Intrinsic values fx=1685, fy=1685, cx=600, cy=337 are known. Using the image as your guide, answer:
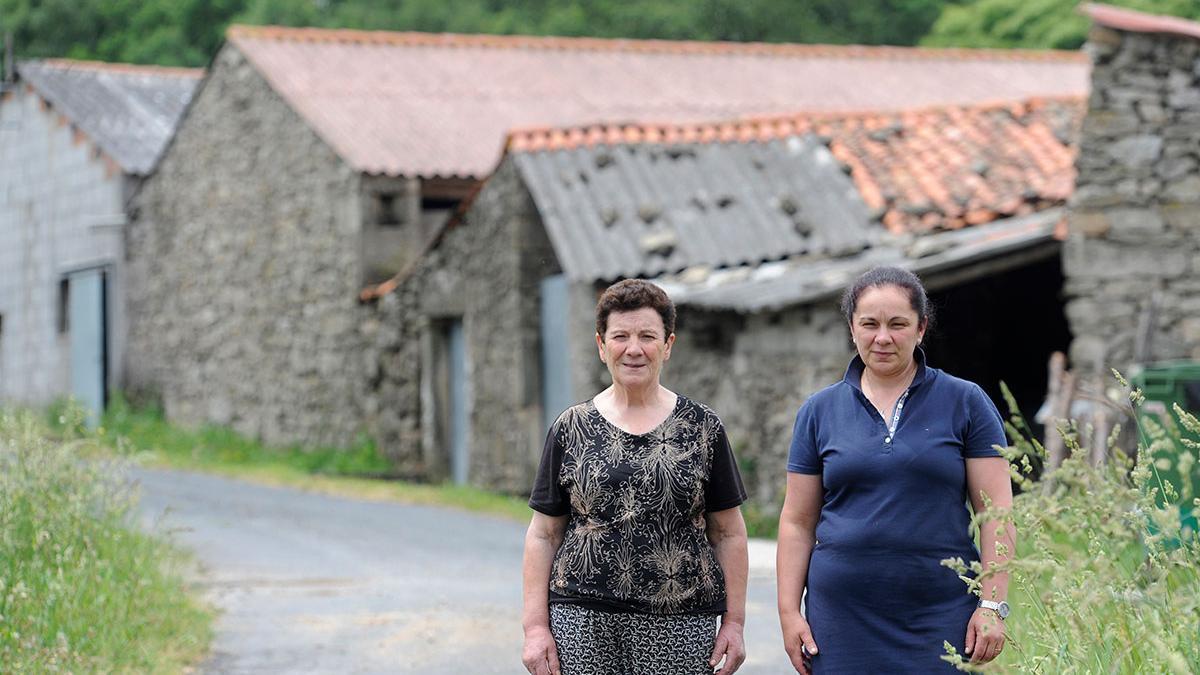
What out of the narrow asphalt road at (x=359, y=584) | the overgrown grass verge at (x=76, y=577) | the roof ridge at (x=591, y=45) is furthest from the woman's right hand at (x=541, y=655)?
the roof ridge at (x=591, y=45)

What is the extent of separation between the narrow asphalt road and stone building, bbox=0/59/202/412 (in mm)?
8861

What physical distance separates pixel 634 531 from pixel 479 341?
12605mm

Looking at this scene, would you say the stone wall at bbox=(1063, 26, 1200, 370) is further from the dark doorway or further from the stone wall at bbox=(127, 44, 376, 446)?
the stone wall at bbox=(127, 44, 376, 446)

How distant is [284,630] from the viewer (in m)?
8.50

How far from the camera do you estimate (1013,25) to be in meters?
33.2

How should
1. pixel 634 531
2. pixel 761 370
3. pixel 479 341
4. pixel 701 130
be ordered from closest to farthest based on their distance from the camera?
1. pixel 634 531
2. pixel 761 370
3. pixel 701 130
4. pixel 479 341

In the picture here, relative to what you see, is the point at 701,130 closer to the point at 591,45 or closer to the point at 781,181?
the point at 781,181

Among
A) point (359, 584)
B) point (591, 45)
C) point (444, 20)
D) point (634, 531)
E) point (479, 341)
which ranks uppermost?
point (444, 20)

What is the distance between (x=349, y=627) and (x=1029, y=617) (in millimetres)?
4834

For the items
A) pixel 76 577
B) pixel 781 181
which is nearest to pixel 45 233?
pixel 781 181

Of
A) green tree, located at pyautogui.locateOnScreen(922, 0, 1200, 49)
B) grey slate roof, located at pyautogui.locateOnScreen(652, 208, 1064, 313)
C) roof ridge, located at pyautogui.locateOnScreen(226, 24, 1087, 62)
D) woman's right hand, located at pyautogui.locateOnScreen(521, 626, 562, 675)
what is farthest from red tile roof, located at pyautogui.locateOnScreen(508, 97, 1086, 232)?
green tree, located at pyautogui.locateOnScreen(922, 0, 1200, 49)

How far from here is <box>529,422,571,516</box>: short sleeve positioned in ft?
14.2

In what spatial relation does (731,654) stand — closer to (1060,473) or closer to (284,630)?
(1060,473)

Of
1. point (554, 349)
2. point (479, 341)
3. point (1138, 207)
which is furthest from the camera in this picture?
point (479, 341)
